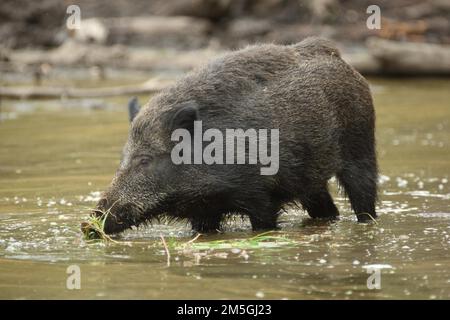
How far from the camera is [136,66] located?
22312mm

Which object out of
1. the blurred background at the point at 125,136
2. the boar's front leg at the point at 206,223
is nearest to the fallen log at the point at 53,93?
the blurred background at the point at 125,136

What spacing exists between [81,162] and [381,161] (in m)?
3.85

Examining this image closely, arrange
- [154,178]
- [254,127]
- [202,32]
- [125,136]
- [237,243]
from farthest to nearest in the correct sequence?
[202,32] < [125,136] < [254,127] < [154,178] < [237,243]

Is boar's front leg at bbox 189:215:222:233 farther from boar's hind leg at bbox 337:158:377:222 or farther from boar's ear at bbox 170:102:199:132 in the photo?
boar's hind leg at bbox 337:158:377:222

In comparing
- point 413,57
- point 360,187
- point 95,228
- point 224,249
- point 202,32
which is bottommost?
point 224,249

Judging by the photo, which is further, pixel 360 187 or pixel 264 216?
pixel 360 187

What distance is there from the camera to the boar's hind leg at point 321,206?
9555mm

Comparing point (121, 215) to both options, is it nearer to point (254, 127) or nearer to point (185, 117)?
point (185, 117)

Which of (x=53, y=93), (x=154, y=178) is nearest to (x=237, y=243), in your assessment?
(x=154, y=178)

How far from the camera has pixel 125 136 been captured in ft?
49.2

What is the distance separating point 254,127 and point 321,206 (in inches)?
56.3

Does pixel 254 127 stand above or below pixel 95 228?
above

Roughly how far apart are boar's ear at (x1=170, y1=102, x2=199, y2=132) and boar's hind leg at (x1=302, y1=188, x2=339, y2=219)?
164 centimetres
